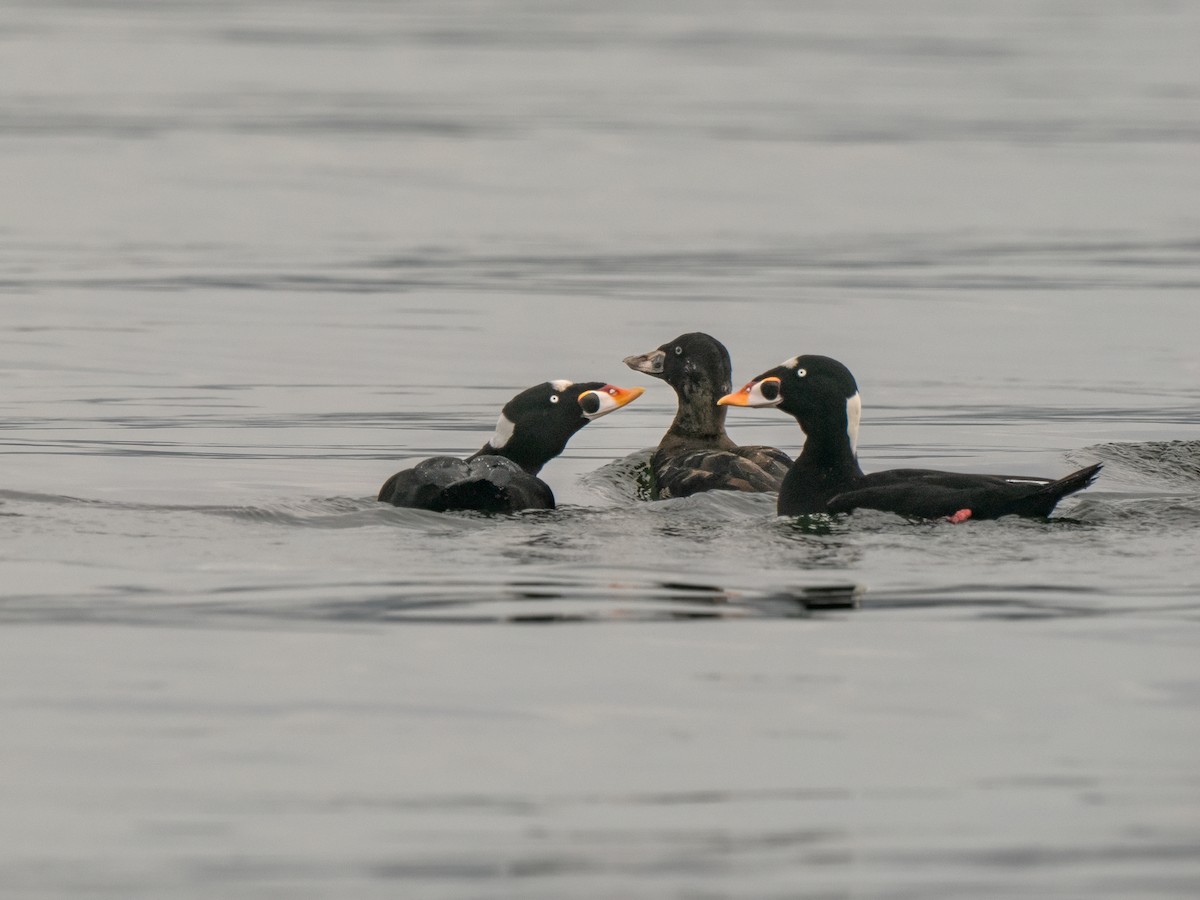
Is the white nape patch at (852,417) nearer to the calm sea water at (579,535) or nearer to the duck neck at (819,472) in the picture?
the duck neck at (819,472)

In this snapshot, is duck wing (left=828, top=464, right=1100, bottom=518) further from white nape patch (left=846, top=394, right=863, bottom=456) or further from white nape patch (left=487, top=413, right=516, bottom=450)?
white nape patch (left=487, top=413, right=516, bottom=450)

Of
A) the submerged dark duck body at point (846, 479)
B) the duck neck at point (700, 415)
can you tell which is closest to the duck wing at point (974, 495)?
the submerged dark duck body at point (846, 479)

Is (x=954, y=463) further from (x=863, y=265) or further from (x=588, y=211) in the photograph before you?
(x=588, y=211)

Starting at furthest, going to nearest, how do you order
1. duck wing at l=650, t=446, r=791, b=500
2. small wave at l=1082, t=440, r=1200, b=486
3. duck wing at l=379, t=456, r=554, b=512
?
small wave at l=1082, t=440, r=1200, b=486 → duck wing at l=650, t=446, r=791, b=500 → duck wing at l=379, t=456, r=554, b=512

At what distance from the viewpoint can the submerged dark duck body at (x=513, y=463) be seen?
1088cm

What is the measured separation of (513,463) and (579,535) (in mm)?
1092

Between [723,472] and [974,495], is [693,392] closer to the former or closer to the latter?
[723,472]

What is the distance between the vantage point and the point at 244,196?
1175 inches

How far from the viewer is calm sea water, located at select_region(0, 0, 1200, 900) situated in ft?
20.5

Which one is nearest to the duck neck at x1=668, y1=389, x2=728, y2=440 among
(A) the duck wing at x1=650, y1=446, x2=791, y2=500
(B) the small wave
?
(A) the duck wing at x1=650, y1=446, x2=791, y2=500

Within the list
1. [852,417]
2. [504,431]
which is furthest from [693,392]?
[852,417]

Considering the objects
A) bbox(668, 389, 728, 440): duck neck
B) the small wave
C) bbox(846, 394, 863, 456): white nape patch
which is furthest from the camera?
bbox(668, 389, 728, 440): duck neck

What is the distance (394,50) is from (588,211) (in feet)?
96.2

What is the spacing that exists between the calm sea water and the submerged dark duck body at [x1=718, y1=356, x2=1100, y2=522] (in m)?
0.17
